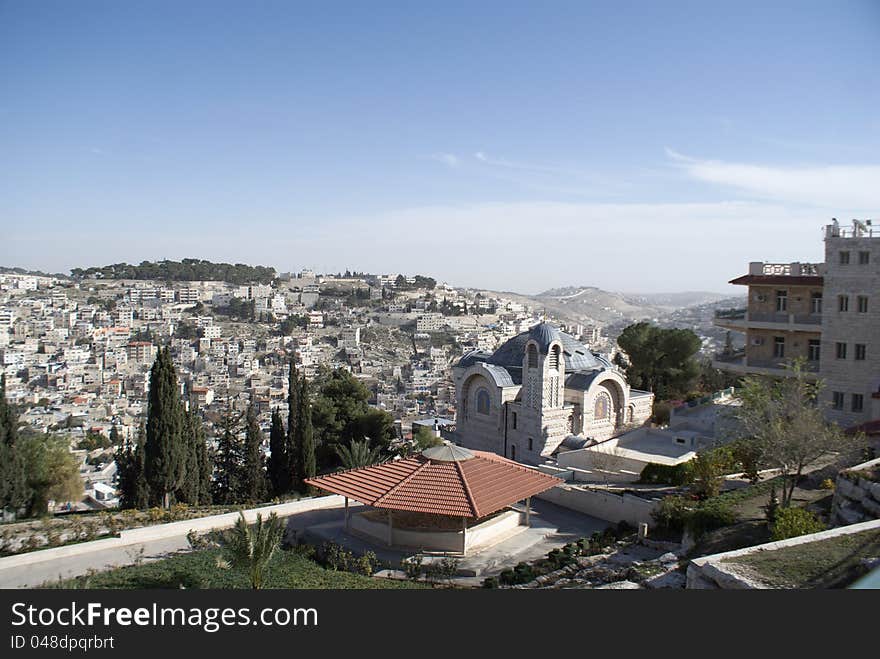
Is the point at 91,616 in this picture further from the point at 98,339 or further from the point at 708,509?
the point at 98,339

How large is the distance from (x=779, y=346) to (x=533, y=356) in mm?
8137

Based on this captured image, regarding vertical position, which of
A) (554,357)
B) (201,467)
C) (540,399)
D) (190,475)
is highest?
(554,357)

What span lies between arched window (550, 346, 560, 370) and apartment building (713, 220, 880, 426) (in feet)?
21.4

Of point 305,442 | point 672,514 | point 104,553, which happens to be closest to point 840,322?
point 672,514

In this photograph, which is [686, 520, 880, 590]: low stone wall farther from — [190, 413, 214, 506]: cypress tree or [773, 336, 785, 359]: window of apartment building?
[190, 413, 214, 506]: cypress tree

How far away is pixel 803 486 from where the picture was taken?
1406 centimetres

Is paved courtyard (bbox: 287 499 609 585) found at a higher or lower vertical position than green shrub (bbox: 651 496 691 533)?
lower

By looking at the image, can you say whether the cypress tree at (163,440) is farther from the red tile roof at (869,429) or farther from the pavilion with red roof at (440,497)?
the red tile roof at (869,429)

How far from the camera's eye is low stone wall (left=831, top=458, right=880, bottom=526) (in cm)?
1065

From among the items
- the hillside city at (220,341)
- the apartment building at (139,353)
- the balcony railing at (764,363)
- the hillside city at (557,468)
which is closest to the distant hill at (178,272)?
the hillside city at (220,341)

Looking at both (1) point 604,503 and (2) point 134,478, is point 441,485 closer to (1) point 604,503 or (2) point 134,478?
(1) point 604,503

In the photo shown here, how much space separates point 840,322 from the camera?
19.2 m

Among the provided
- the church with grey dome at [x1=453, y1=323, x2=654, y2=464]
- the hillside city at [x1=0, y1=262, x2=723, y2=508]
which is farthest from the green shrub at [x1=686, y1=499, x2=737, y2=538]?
the hillside city at [x1=0, y1=262, x2=723, y2=508]

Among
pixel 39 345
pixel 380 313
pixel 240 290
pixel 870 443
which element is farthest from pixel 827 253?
pixel 240 290
